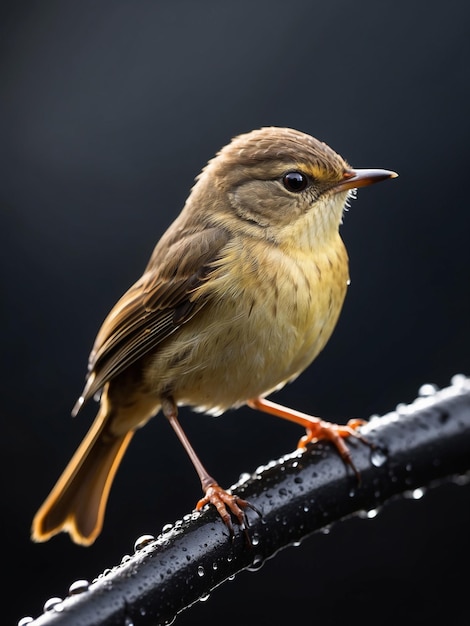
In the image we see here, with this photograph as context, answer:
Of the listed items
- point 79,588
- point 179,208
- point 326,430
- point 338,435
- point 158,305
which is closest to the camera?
point 79,588

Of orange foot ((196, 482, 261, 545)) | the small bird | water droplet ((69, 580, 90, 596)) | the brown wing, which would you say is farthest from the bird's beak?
water droplet ((69, 580, 90, 596))

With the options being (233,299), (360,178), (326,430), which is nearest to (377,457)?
(326,430)

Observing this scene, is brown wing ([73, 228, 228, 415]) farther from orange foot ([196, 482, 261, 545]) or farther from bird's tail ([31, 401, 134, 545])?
orange foot ([196, 482, 261, 545])

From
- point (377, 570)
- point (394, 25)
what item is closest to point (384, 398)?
point (377, 570)

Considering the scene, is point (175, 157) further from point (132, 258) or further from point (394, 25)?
point (394, 25)

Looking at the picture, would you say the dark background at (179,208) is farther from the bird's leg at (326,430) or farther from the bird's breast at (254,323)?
the bird's breast at (254,323)

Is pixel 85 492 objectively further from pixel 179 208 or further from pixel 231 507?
pixel 179 208
